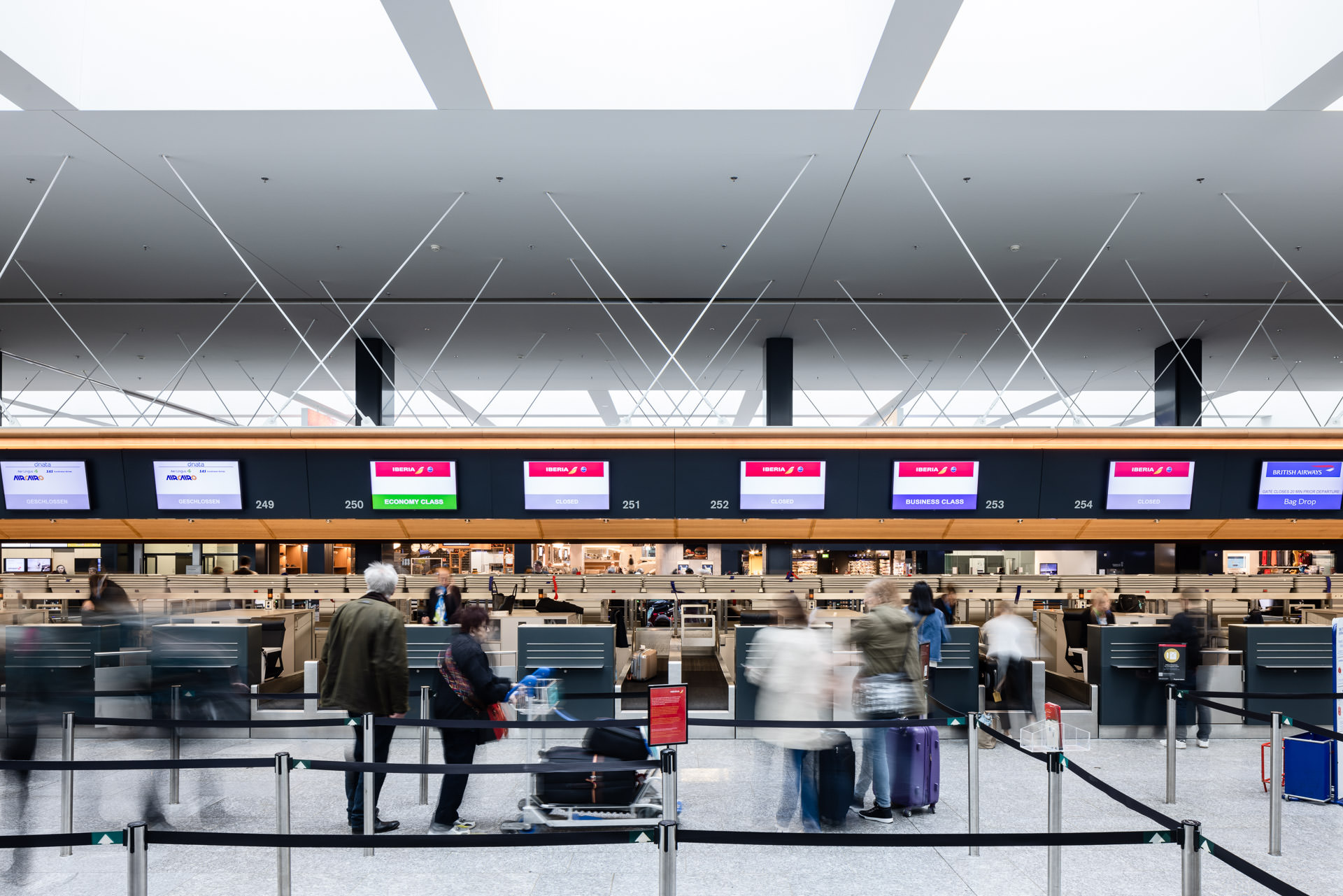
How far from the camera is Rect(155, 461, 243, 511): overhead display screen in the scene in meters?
9.41

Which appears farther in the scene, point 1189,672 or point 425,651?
point 1189,672

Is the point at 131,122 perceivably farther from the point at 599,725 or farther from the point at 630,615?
the point at 630,615

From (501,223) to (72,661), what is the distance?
21.0 ft

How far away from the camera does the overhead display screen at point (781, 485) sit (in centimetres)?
936

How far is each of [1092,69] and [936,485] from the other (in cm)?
473

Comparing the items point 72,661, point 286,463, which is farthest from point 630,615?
point 72,661

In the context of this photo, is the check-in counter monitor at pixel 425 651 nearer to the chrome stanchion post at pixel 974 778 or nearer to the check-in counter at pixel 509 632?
the check-in counter at pixel 509 632

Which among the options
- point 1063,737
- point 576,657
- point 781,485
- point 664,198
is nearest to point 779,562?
point 781,485

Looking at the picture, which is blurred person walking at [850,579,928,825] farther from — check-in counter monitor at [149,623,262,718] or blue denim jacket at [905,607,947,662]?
check-in counter monitor at [149,623,262,718]

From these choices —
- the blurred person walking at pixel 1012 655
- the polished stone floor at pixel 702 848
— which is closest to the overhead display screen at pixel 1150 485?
the blurred person walking at pixel 1012 655

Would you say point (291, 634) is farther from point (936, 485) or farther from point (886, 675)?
point (936, 485)

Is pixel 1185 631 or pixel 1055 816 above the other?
pixel 1185 631

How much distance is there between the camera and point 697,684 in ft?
36.1

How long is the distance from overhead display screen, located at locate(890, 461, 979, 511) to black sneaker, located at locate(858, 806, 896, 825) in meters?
4.18
